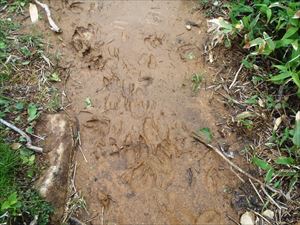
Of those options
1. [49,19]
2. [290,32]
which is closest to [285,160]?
[290,32]

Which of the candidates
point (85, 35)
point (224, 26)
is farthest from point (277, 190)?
point (85, 35)

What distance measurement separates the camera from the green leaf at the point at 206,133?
3010 millimetres

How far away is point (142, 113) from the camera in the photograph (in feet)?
10.2

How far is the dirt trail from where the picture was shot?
2705 millimetres

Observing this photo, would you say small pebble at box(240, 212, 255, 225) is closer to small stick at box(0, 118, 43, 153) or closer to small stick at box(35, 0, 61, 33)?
small stick at box(0, 118, 43, 153)

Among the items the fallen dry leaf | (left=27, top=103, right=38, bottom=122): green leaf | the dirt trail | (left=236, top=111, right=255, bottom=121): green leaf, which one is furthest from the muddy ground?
the fallen dry leaf

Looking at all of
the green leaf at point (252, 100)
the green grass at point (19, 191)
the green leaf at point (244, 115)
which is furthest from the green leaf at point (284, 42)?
the green grass at point (19, 191)

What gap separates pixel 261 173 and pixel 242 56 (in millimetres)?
1175

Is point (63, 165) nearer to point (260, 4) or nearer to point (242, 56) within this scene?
point (242, 56)

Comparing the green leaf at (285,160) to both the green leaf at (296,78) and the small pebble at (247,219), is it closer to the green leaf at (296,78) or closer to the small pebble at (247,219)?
the small pebble at (247,219)

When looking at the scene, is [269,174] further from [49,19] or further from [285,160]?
[49,19]

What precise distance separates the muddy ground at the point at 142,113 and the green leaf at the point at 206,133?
46 mm

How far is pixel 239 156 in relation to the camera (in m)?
2.95

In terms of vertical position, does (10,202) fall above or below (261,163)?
above
